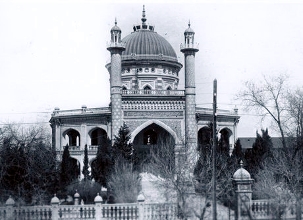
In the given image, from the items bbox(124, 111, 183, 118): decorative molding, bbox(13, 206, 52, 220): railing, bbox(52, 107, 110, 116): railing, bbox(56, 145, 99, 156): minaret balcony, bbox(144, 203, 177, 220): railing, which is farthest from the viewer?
bbox(56, 145, 99, 156): minaret balcony

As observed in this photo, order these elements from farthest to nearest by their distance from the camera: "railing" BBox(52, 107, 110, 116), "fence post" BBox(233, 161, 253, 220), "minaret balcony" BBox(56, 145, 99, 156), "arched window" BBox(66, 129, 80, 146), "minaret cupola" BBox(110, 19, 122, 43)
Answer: "arched window" BBox(66, 129, 80, 146), "minaret balcony" BBox(56, 145, 99, 156), "railing" BBox(52, 107, 110, 116), "minaret cupola" BBox(110, 19, 122, 43), "fence post" BBox(233, 161, 253, 220)

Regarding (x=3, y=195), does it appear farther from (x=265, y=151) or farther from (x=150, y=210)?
(x=265, y=151)

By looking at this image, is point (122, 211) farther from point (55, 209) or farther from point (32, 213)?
point (32, 213)

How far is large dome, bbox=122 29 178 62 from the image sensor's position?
163ft

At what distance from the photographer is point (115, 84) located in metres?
40.6

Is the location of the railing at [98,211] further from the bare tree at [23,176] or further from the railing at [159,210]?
the bare tree at [23,176]

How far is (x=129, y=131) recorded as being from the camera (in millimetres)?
39219

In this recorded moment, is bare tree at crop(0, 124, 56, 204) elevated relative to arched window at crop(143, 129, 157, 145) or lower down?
lower down

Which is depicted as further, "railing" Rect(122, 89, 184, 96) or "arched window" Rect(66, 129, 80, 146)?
"arched window" Rect(66, 129, 80, 146)

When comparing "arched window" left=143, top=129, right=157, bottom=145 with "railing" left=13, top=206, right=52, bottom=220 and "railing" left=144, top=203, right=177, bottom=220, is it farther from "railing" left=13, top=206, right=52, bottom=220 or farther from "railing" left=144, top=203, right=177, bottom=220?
"railing" left=13, top=206, right=52, bottom=220

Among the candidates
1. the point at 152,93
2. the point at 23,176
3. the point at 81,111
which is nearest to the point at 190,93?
the point at 152,93


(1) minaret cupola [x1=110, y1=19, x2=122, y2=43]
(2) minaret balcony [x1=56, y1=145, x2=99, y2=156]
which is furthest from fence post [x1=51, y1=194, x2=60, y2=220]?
(2) minaret balcony [x1=56, y1=145, x2=99, y2=156]

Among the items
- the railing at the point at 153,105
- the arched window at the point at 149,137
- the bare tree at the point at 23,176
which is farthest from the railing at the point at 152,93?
the bare tree at the point at 23,176

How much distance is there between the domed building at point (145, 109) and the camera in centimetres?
4103
